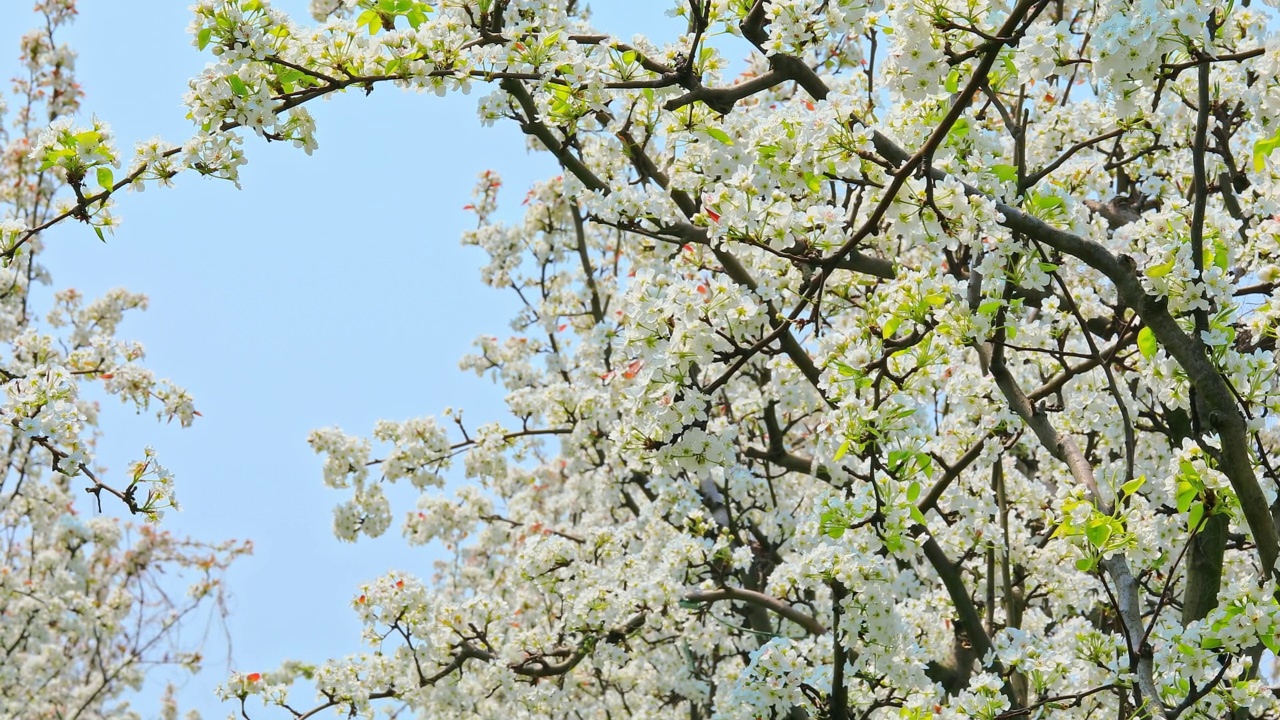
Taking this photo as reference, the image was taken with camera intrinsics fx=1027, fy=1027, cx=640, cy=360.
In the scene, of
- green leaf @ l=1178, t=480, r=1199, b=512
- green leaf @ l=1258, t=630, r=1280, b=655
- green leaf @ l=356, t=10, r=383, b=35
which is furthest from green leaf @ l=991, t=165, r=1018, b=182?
green leaf @ l=356, t=10, r=383, b=35

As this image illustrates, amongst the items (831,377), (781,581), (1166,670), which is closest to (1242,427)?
(1166,670)

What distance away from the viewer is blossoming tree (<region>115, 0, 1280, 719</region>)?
124 inches

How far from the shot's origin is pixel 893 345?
349 cm

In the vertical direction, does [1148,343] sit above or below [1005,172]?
below

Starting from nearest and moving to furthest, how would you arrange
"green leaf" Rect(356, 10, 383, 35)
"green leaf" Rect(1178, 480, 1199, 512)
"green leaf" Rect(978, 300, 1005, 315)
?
"green leaf" Rect(1178, 480, 1199, 512) → "green leaf" Rect(356, 10, 383, 35) → "green leaf" Rect(978, 300, 1005, 315)

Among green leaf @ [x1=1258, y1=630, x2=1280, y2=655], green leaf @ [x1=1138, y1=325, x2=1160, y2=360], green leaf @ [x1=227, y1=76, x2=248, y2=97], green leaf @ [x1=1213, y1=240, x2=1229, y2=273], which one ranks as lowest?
green leaf @ [x1=1258, y1=630, x2=1280, y2=655]

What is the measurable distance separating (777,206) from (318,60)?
1.51 metres

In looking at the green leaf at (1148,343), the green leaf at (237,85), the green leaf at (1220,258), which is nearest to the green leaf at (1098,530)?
the green leaf at (1148,343)

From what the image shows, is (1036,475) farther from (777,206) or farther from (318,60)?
(318,60)

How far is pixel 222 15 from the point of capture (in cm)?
300

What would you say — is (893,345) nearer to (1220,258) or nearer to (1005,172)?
(1005,172)

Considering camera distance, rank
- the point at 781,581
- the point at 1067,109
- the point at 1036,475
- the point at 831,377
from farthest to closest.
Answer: the point at 1036,475
the point at 1067,109
the point at 781,581
the point at 831,377

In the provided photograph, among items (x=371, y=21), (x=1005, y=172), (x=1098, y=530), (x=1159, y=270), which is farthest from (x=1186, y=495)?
(x=371, y=21)

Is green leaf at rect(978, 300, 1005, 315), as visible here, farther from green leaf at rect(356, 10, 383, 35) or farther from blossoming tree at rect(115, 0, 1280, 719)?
green leaf at rect(356, 10, 383, 35)
